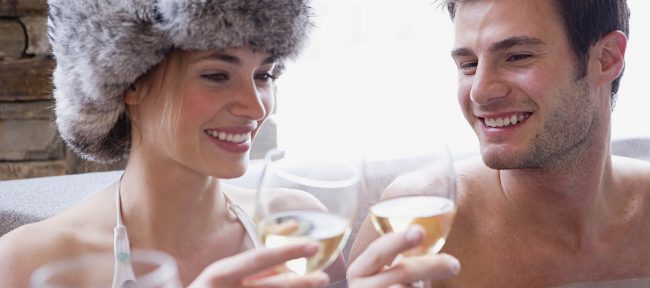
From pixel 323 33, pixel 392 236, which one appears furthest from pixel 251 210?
pixel 323 33

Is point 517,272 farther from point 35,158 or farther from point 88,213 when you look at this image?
point 35,158

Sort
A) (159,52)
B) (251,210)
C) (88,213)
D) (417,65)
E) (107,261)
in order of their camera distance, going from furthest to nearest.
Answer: (417,65), (251,210), (88,213), (159,52), (107,261)

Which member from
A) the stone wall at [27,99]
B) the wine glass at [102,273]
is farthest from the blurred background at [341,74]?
the wine glass at [102,273]

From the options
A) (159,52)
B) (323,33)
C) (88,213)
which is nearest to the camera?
(159,52)

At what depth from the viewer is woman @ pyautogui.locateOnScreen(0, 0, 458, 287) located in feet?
4.08

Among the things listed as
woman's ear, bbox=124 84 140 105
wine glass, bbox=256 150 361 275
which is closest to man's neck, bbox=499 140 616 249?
woman's ear, bbox=124 84 140 105

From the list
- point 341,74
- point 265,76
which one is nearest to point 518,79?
point 265,76

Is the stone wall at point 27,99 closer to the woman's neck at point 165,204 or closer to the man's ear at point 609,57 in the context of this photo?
the woman's neck at point 165,204

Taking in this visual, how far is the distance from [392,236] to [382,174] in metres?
0.07

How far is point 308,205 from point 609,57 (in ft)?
3.58

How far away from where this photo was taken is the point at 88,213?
1.44 meters

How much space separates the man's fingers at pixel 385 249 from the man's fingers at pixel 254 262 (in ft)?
0.32

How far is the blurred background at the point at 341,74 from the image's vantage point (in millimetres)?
2285

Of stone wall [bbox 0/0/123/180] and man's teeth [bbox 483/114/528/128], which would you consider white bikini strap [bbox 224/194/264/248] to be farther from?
stone wall [bbox 0/0/123/180]
